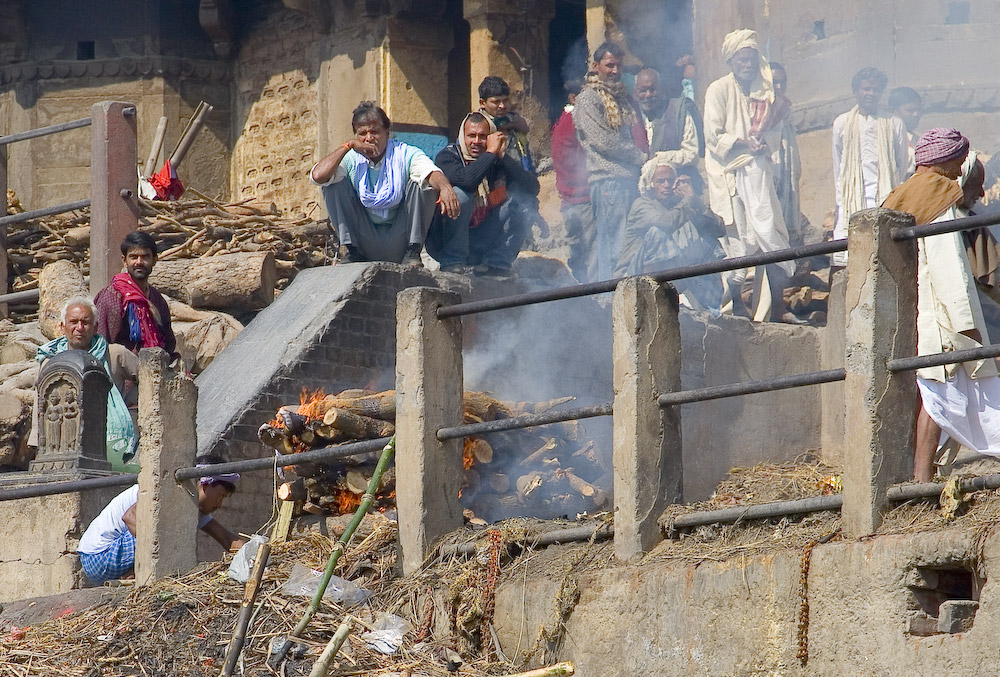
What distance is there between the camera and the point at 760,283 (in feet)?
40.3

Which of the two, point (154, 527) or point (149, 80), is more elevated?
point (149, 80)

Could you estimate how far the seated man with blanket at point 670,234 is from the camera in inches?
489

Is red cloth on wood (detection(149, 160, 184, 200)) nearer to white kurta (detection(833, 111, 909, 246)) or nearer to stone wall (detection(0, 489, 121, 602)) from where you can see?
white kurta (detection(833, 111, 909, 246))

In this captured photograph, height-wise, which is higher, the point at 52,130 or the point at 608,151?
the point at 52,130

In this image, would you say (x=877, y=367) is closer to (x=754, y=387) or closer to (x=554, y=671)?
(x=754, y=387)

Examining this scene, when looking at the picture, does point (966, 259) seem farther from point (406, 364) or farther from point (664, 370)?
point (406, 364)

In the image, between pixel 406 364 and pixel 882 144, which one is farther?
pixel 882 144

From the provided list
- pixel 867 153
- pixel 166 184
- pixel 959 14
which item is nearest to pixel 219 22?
pixel 166 184

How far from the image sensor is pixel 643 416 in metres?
7.29

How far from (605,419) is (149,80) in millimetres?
9869

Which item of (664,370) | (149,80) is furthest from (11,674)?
(149,80)

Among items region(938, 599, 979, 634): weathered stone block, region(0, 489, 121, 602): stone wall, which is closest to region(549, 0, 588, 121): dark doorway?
region(0, 489, 121, 602): stone wall

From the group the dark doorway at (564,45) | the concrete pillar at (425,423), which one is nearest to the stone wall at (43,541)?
the concrete pillar at (425,423)

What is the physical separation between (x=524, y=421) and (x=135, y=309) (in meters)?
3.96
